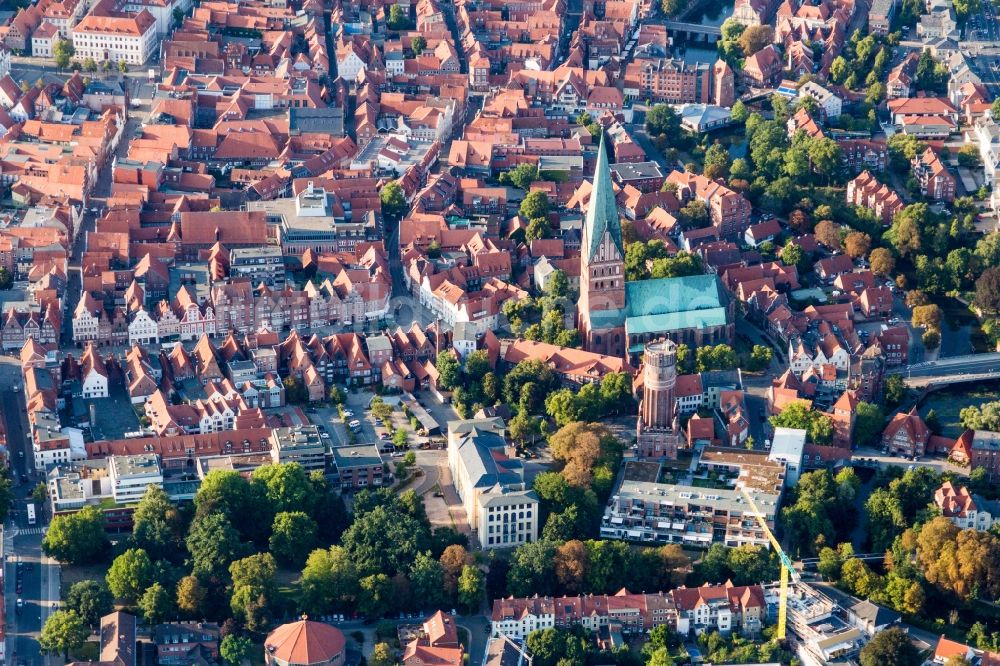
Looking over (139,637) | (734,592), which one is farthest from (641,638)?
(139,637)

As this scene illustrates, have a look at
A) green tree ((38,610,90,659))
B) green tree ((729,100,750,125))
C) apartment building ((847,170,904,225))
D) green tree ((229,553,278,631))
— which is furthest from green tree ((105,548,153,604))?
green tree ((729,100,750,125))

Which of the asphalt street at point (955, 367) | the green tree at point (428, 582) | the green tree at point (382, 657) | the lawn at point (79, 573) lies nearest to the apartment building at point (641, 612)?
the green tree at point (428, 582)

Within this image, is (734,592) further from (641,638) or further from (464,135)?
(464,135)

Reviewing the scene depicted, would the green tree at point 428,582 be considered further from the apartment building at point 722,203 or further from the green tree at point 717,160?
the green tree at point 717,160

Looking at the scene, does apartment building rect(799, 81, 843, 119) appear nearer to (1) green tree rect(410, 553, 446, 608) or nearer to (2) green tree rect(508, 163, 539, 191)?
(2) green tree rect(508, 163, 539, 191)

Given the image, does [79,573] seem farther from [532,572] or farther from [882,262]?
[882,262]

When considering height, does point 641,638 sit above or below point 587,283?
below
